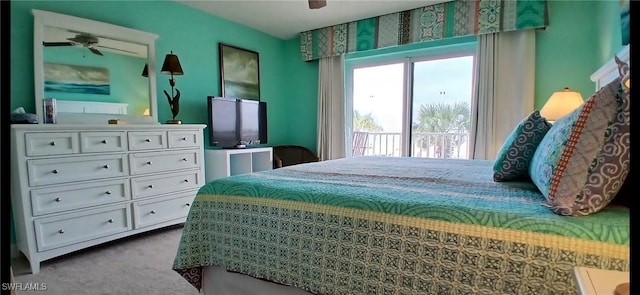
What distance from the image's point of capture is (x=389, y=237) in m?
1.09

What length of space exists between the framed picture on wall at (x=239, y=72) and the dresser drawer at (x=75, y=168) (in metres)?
1.70

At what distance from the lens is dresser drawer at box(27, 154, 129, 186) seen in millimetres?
2197

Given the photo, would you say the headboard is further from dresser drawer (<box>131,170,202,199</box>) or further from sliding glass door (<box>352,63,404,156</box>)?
dresser drawer (<box>131,170,202,199</box>)

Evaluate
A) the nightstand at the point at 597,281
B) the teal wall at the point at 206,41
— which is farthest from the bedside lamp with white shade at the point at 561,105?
the nightstand at the point at 597,281

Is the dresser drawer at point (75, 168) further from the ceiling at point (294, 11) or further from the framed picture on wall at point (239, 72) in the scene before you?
the ceiling at point (294, 11)

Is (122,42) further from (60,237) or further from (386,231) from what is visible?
(386,231)

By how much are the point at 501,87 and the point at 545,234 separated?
3015mm

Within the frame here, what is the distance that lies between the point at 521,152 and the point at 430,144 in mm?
2685

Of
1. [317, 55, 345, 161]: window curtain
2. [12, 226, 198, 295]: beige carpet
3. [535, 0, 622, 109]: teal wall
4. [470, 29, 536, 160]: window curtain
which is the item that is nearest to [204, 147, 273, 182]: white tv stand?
[317, 55, 345, 161]: window curtain

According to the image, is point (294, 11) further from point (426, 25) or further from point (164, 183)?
point (164, 183)

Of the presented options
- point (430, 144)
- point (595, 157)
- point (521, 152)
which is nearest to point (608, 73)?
point (521, 152)

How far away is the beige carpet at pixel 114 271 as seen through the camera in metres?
1.91

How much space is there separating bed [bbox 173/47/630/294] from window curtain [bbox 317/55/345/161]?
284cm

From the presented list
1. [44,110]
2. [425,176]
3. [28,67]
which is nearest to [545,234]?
[425,176]
